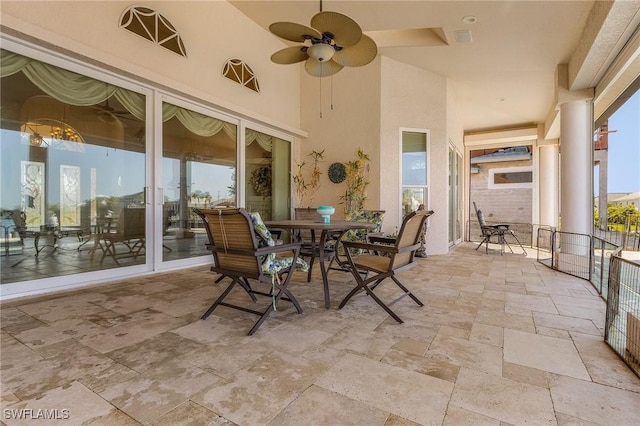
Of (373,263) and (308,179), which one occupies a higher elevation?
(308,179)

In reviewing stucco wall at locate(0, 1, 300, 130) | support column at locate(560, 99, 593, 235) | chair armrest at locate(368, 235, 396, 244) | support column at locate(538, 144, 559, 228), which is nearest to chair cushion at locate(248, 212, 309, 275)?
chair armrest at locate(368, 235, 396, 244)

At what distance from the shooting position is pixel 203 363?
68.6 inches

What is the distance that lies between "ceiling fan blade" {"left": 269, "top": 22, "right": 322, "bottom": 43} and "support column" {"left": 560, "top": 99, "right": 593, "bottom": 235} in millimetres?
4382

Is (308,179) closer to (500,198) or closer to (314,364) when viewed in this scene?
(314,364)

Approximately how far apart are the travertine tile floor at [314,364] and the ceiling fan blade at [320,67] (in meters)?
2.31

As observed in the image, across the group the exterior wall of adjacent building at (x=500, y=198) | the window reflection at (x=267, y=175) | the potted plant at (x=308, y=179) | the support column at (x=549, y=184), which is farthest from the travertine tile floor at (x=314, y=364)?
the exterior wall of adjacent building at (x=500, y=198)

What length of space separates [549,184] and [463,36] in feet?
19.9

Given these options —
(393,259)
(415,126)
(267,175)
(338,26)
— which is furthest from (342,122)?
(393,259)

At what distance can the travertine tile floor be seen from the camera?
1340 mm

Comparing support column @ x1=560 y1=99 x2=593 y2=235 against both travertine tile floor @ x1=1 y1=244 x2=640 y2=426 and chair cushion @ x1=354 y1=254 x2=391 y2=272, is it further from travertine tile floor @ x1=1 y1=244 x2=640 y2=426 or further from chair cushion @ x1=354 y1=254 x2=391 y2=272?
chair cushion @ x1=354 y1=254 x2=391 y2=272

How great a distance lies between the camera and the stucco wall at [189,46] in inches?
118

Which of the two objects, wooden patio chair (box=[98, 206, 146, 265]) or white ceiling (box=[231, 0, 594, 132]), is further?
white ceiling (box=[231, 0, 594, 132])

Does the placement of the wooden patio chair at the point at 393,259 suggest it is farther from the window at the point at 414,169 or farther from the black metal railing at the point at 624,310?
the window at the point at 414,169

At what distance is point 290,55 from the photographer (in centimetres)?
312
